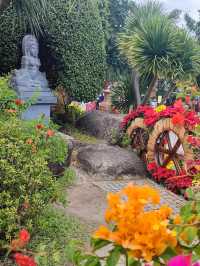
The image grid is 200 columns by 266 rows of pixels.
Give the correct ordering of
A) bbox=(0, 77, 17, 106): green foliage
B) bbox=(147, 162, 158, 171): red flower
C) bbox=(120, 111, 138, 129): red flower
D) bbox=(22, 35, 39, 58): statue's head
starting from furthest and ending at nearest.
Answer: bbox=(22, 35, 39, 58): statue's head, bbox=(120, 111, 138, 129): red flower, bbox=(147, 162, 158, 171): red flower, bbox=(0, 77, 17, 106): green foliage

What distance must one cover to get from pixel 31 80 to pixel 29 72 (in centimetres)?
19

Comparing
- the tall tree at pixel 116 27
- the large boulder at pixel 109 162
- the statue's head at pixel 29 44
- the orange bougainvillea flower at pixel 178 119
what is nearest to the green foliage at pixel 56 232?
the large boulder at pixel 109 162

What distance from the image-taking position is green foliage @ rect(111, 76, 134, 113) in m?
12.5

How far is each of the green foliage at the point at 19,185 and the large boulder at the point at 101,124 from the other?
5146 mm

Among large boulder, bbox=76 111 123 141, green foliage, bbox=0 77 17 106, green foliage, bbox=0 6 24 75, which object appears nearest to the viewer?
green foliage, bbox=0 77 17 106

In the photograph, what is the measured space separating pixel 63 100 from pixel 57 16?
8.76 feet

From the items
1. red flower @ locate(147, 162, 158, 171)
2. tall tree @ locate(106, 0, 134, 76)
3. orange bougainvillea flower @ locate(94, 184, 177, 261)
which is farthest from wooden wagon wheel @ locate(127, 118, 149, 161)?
tall tree @ locate(106, 0, 134, 76)

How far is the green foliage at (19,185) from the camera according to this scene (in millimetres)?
2891

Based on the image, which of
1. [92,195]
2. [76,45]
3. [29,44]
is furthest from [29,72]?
[92,195]

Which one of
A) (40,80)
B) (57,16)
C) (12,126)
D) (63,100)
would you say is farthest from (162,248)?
(63,100)

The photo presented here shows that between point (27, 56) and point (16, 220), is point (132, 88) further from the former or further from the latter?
point (16, 220)

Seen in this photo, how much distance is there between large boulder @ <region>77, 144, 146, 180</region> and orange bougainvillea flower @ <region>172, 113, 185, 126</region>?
121cm

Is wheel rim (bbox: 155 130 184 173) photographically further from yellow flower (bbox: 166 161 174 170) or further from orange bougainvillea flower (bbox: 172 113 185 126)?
orange bougainvillea flower (bbox: 172 113 185 126)

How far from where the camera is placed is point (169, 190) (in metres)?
6.31
